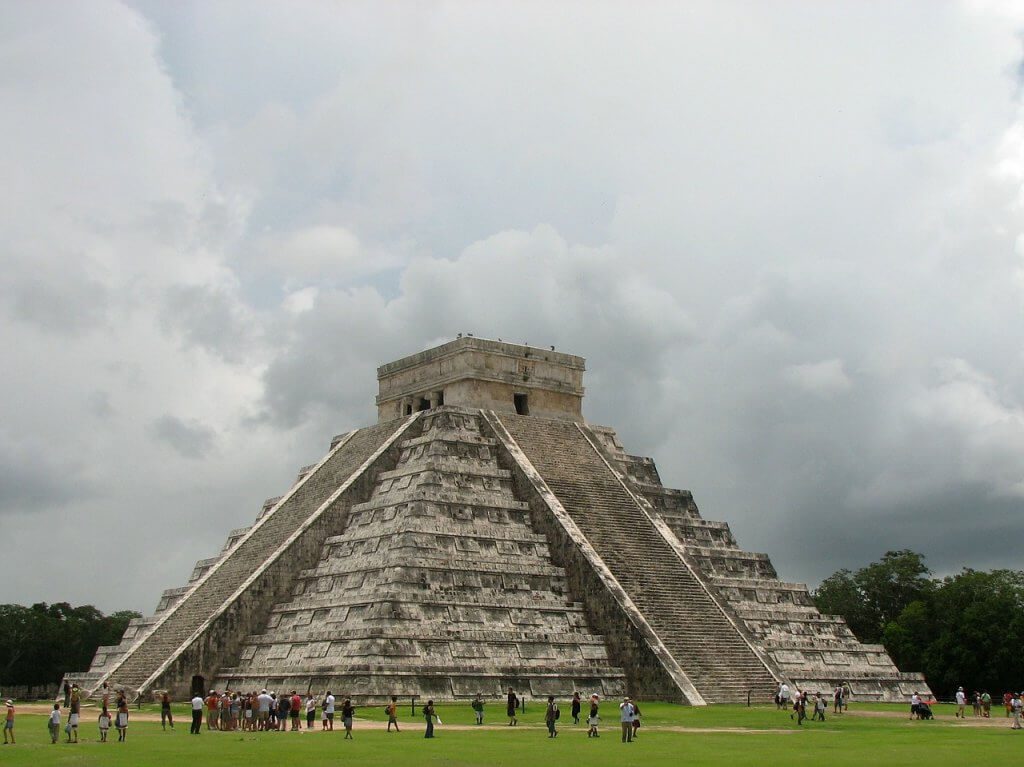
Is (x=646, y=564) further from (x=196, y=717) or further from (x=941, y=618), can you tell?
(x=941, y=618)

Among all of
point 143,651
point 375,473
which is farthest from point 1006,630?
point 143,651

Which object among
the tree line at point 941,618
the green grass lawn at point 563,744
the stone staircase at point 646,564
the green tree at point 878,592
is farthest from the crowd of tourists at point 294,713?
the green tree at point 878,592

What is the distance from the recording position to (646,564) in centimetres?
3162

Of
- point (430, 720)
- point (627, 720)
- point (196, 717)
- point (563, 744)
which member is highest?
point (627, 720)

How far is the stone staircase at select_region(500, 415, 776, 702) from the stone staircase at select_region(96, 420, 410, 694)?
4.53m

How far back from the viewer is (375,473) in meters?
34.3

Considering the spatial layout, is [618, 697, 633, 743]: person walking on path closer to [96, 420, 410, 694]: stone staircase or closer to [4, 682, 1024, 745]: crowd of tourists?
[4, 682, 1024, 745]: crowd of tourists

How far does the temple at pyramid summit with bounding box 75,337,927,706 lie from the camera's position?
2730cm

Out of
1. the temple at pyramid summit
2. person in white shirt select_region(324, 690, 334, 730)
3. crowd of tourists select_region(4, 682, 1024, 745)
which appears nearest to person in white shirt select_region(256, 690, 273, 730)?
crowd of tourists select_region(4, 682, 1024, 745)

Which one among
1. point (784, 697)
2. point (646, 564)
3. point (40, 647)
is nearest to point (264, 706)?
point (784, 697)

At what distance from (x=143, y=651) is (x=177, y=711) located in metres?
4.82

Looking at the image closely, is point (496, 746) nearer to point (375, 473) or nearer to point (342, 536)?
point (342, 536)

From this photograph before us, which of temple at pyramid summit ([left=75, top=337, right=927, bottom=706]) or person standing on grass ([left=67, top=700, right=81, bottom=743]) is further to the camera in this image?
temple at pyramid summit ([left=75, top=337, right=927, bottom=706])

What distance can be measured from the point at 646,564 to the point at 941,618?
21.6 m
